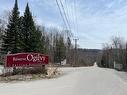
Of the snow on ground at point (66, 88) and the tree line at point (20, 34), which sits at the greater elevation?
the tree line at point (20, 34)

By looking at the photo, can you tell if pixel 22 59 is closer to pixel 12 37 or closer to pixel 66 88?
pixel 66 88

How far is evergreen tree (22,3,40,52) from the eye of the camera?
211 ft

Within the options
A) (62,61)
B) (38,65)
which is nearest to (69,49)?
(62,61)

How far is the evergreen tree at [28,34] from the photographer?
211 feet

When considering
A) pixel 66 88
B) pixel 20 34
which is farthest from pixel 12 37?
pixel 66 88

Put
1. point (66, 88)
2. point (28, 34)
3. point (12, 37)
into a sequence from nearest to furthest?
point (66, 88) < point (12, 37) < point (28, 34)

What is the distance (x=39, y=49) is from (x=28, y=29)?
208 inches

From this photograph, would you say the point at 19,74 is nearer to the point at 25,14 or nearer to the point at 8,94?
the point at 8,94

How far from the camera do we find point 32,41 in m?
64.7

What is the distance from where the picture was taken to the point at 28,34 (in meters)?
64.9

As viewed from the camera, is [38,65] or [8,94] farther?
[38,65]

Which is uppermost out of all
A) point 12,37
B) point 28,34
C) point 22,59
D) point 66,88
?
point 28,34

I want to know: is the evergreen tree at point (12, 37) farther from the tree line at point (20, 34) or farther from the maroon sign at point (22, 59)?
the maroon sign at point (22, 59)

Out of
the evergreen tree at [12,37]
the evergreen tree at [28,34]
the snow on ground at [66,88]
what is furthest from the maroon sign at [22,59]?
the evergreen tree at [28,34]
